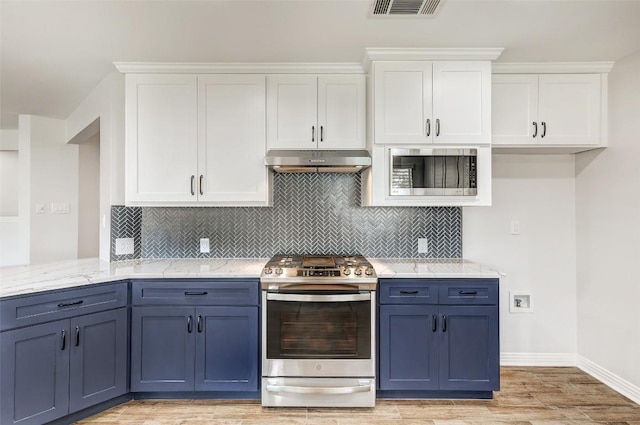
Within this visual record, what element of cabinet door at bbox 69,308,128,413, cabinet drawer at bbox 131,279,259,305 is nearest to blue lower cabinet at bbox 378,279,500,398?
cabinet drawer at bbox 131,279,259,305

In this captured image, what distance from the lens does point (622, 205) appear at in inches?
103

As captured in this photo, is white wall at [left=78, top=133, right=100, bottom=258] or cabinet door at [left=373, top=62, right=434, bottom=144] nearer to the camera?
cabinet door at [left=373, top=62, right=434, bottom=144]

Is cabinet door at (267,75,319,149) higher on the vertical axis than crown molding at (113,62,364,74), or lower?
lower

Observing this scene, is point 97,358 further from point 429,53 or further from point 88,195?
point 88,195

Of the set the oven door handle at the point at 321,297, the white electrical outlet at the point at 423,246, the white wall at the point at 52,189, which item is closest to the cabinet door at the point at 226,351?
the oven door handle at the point at 321,297

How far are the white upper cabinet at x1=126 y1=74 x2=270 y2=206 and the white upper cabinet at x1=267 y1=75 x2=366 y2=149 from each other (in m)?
0.12

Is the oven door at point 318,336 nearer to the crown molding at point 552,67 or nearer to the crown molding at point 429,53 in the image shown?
the crown molding at point 429,53

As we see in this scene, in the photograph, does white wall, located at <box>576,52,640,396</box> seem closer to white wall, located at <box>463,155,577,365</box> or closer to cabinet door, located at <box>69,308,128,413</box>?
white wall, located at <box>463,155,577,365</box>

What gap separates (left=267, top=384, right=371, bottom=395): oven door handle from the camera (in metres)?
2.29

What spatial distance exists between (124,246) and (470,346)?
111 inches

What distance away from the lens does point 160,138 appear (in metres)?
2.75

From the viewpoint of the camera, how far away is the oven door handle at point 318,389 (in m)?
2.29

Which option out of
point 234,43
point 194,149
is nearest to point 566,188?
point 234,43

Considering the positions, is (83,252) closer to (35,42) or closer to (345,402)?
(35,42)
